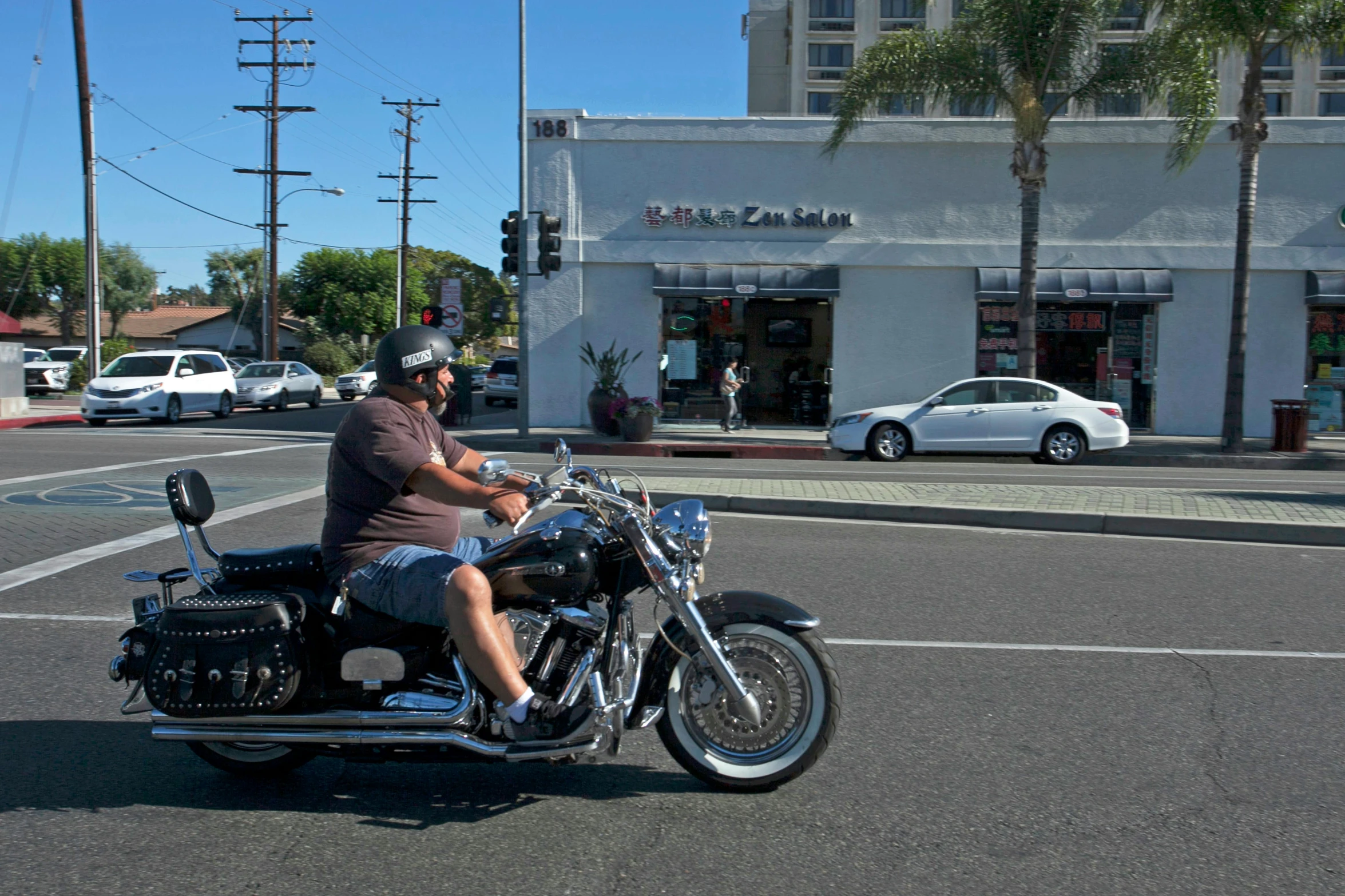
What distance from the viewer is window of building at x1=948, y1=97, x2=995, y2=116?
21.1 meters

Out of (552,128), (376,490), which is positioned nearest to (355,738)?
(376,490)

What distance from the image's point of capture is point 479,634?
3.69 metres

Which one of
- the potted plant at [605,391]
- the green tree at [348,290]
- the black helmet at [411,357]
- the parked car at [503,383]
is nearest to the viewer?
the black helmet at [411,357]

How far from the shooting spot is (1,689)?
5258 millimetres

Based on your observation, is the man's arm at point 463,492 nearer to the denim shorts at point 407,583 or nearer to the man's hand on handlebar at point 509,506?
the man's hand on handlebar at point 509,506

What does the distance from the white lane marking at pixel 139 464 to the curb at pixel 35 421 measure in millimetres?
9087

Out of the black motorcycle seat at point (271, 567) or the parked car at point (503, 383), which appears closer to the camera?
the black motorcycle seat at point (271, 567)

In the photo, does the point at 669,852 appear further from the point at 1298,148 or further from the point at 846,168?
the point at 1298,148

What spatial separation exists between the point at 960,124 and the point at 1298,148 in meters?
7.12

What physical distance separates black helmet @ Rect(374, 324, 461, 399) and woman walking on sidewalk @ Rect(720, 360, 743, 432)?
1909cm

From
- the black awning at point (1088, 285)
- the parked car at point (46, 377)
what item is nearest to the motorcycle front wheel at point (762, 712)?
the black awning at point (1088, 285)

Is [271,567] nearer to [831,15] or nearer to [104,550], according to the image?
[104,550]

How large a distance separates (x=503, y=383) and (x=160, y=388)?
551 inches

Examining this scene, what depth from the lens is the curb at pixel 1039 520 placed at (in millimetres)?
9961
